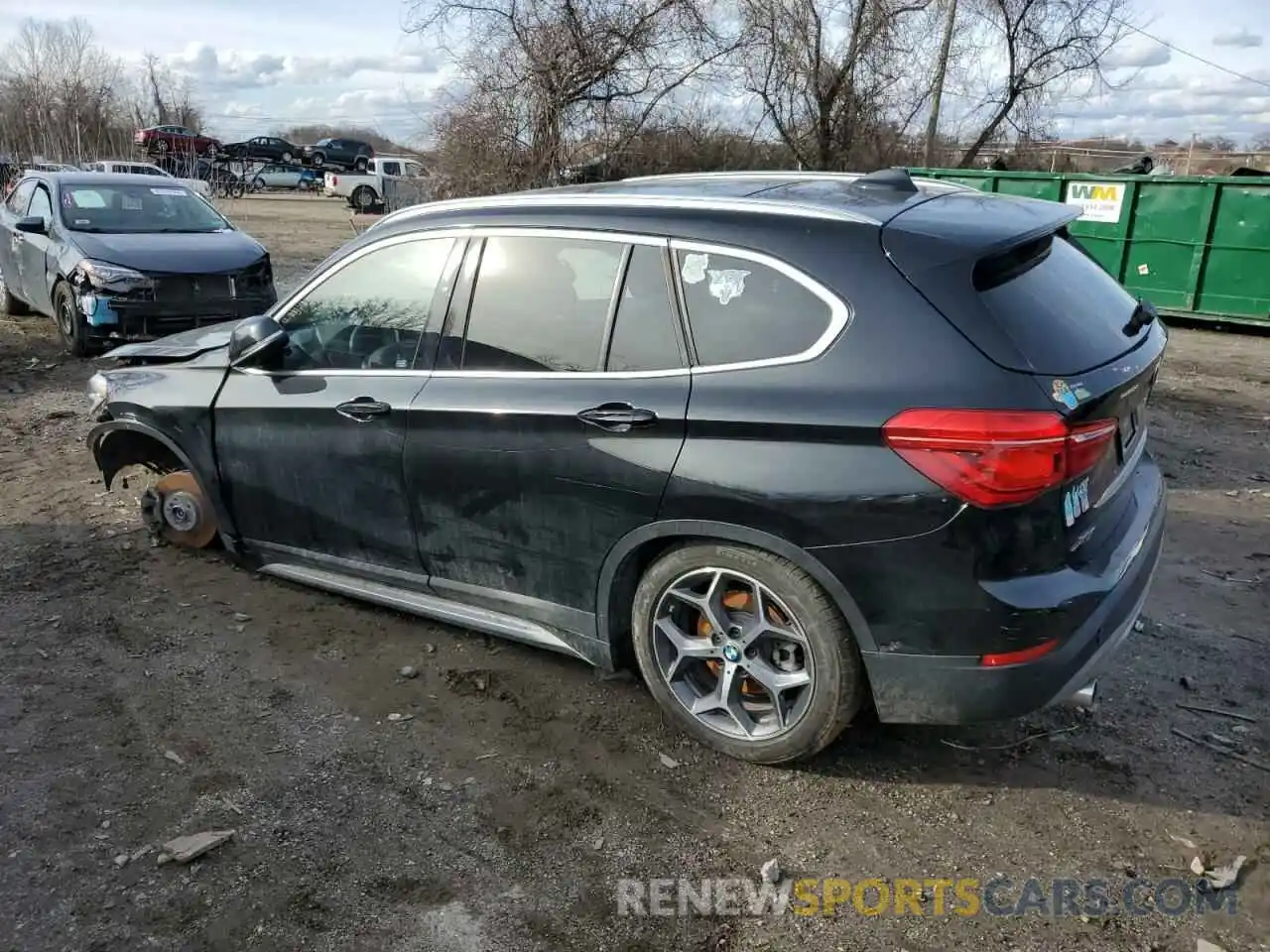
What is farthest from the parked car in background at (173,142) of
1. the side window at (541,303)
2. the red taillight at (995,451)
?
the red taillight at (995,451)

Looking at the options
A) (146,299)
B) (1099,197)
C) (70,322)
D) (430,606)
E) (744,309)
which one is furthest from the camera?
(1099,197)

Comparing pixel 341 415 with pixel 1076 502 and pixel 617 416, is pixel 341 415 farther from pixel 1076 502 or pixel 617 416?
pixel 1076 502

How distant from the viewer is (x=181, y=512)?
482 cm

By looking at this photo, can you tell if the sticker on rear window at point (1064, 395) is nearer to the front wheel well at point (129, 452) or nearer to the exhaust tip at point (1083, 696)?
the exhaust tip at point (1083, 696)

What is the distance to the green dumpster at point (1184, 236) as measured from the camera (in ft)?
40.8

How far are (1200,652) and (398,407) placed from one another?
11.2 feet

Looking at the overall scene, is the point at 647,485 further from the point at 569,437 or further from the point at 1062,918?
the point at 1062,918

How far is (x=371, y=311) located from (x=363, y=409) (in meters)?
0.44

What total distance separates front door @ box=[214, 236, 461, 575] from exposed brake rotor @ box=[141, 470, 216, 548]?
525 mm

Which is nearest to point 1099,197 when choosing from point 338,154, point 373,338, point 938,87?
point 938,87

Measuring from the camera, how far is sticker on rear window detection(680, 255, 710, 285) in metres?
3.14

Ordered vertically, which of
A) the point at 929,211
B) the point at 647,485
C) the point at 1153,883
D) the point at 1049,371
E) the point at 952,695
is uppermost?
the point at 929,211

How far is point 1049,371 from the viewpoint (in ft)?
8.96

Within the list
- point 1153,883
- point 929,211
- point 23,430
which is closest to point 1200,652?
point 1153,883
